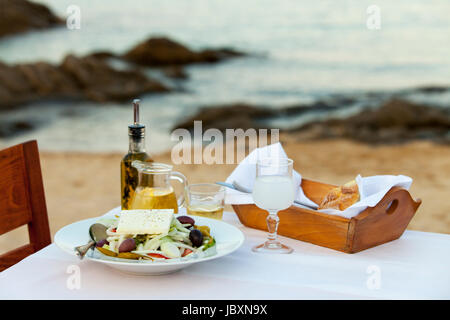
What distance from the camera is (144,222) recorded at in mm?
908

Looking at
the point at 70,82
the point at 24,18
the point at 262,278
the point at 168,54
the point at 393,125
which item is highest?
the point at 24,18

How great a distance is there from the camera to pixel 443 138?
4867 millimetres

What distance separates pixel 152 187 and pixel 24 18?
15.2ft

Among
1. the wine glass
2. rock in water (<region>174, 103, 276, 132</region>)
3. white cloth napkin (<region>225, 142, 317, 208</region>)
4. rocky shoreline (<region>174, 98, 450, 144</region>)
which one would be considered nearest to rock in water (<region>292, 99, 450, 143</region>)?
rocky shoreline (<region>174, 98, 450, 144</region>)

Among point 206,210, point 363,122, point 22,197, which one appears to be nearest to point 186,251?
point 206,210

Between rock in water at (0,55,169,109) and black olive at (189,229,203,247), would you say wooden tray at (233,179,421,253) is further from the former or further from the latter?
Result: rock in water at (0,55,169,109)

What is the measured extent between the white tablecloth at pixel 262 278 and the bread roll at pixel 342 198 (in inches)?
4.4

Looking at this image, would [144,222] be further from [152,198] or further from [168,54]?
[168,54]

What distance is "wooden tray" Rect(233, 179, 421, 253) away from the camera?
995 mm

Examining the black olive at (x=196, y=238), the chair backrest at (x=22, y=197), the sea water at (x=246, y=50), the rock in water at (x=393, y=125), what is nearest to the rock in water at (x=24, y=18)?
the sea water at (x=246, y=50)

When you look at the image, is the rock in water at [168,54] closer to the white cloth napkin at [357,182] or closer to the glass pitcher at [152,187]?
the white cloth napkin at [357,182]

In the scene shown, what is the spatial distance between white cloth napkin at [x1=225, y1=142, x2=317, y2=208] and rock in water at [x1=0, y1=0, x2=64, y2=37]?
14.4ft

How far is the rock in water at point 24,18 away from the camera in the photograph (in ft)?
16.9
